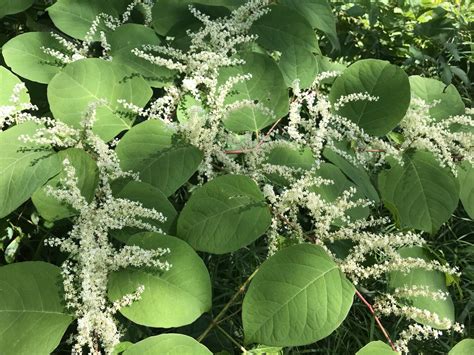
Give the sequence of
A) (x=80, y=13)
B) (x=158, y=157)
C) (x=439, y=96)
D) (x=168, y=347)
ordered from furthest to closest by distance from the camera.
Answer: (x=439, y=96) < (x=80, y=13) < (x=158, y=157) < (x=168, y=347)

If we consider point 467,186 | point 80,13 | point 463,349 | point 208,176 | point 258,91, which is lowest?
point 463,349

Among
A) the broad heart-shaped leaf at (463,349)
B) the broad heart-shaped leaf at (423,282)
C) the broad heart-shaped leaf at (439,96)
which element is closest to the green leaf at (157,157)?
the broad heart-shaped leaf at (423,282)

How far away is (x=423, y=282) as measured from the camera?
4.19ft

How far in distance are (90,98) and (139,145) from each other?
7.9 inches

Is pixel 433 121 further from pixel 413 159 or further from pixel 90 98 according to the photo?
pixel 90 98

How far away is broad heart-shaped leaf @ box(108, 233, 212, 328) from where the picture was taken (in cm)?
98

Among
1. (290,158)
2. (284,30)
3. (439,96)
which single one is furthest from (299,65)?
(439,96)

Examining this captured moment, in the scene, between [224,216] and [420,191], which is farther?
[420,191]

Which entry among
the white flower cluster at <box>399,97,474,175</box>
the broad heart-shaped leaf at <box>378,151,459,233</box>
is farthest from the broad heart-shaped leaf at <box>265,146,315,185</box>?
the white flower cluster at <box>399,97,474,175</box>

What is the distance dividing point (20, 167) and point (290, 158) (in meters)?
0.67

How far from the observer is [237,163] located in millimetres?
1355

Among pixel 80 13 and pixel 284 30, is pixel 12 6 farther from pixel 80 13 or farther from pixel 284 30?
pixel 284 30

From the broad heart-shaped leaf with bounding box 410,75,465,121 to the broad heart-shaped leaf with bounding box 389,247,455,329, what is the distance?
21.2 inches

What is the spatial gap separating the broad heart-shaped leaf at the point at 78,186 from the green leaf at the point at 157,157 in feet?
0.33
